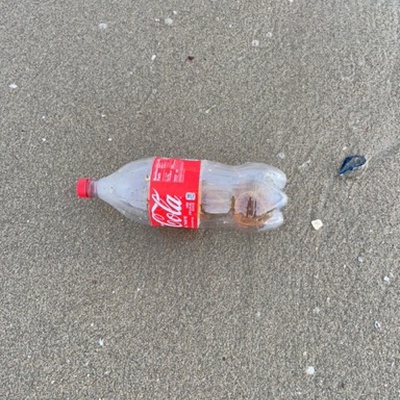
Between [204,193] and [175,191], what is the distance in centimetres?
16

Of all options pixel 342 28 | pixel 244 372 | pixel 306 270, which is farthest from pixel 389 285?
pixel 342 28

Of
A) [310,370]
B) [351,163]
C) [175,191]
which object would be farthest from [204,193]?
[310,370]

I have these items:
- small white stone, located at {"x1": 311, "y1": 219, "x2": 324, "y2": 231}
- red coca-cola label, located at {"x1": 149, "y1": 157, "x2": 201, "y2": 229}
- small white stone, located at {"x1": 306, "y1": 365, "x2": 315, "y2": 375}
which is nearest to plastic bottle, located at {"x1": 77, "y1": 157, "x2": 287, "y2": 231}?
red coca-cola label, located at {"x1": 149, "y1": 157, "x2": 201, "y2": 229}

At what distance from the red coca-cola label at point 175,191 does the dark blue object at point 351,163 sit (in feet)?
1.66

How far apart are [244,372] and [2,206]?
0.92m

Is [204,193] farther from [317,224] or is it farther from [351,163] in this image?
[351,163]

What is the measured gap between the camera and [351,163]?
1614 mm

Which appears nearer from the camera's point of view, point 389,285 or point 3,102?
point 389,285

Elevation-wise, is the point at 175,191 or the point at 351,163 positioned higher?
the point at 351,163

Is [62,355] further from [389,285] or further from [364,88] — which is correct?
[364,88]

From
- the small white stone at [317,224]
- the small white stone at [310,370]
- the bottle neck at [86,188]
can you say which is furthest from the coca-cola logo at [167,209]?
the small white stone at [310,370]

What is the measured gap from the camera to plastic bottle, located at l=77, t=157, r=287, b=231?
1407mm

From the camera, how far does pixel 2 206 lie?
1604 millimetres

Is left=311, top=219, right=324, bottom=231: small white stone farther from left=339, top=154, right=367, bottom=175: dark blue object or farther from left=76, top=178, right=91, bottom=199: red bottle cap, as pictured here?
left=76, top=178, right=91, bottom=199: red bottle cap
